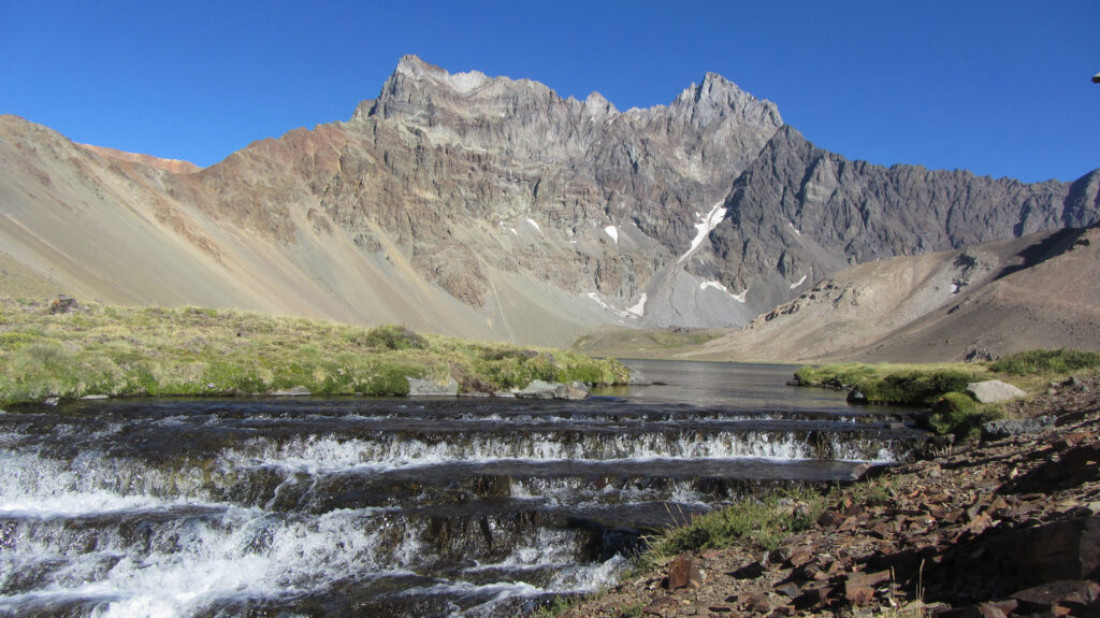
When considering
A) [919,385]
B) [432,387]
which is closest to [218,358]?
[432,387]

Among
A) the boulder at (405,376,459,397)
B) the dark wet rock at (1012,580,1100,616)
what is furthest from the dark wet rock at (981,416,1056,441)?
the boulder at (405,376,459,397)

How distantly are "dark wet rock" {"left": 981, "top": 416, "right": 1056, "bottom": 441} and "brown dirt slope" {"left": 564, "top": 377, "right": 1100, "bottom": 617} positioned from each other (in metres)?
7.29

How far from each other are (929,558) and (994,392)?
24135mm

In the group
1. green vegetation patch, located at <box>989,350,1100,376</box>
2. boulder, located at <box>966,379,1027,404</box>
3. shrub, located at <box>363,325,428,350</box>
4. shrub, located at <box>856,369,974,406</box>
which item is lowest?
shrub, located at <box>363,325,428,350</box>

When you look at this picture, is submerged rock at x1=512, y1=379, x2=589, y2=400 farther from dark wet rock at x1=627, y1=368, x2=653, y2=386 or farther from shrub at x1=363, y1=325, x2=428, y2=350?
dark wet rock at x1=627, y1=368, x2=653, y2=386

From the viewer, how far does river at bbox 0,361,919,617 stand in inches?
480

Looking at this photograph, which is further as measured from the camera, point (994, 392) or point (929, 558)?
point (994, 392)

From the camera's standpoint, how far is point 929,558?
22.8ft

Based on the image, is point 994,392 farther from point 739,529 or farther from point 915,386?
point 739,529

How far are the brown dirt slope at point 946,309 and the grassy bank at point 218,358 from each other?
7965cm

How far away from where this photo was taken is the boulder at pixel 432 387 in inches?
1576

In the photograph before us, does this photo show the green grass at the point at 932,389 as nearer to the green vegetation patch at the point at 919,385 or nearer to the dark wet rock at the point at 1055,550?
the green vegetation patch at the point at 919,385

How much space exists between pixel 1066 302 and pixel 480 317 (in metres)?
130

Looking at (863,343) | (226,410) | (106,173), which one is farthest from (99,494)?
(863,343)
